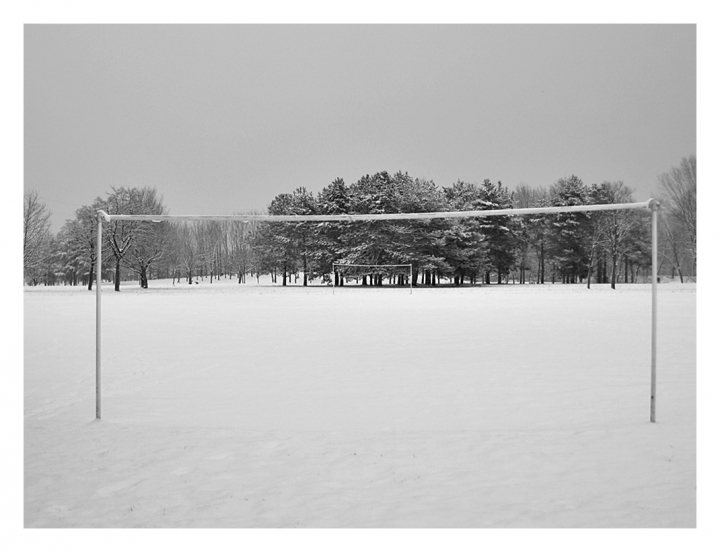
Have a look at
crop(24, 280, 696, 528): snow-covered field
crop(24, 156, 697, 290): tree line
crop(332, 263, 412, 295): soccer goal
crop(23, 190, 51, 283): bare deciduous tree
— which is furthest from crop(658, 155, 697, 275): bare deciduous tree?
crop(23, 190, 51, 283): bare deciduous tree

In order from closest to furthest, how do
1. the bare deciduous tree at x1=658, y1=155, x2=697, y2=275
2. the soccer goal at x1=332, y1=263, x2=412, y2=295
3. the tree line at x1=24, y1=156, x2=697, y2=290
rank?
the bare deciduous tree at x1=658, y1=155, x2=697, y2=275 → the tree line at x1=24, y1=156, x2=697, y2=290 → the soccer goal at x1=332, y1=263, x2=412, y2=295

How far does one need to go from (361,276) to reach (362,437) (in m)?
39.0

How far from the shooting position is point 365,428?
5098mm

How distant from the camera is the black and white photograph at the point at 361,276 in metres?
3.86

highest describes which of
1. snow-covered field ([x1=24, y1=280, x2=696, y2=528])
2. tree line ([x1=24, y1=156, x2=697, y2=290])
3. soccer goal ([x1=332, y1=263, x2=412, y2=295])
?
tree line ([x1=24, y1=156, x2=697, y2=290])

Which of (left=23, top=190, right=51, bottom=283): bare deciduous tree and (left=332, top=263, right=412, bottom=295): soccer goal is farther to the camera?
(left=332, top=263, right=412, bottom=295): soccer goal

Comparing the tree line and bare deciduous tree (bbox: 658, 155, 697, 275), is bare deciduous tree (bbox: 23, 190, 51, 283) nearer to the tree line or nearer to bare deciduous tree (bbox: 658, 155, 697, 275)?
the tree line

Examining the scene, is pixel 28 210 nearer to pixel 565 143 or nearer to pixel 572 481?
pixel 572 481

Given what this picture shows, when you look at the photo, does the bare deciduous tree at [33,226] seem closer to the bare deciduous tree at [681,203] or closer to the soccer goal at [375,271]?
the soccer goal at [375,271]

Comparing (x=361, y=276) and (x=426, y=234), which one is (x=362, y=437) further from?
(x=361, y=276)

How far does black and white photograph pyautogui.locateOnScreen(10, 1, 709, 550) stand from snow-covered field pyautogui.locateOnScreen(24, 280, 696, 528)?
3 cm

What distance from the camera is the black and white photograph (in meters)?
3.86

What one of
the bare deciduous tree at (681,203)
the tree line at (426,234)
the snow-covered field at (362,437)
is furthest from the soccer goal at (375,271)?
the snow-covered field at (362,437)
